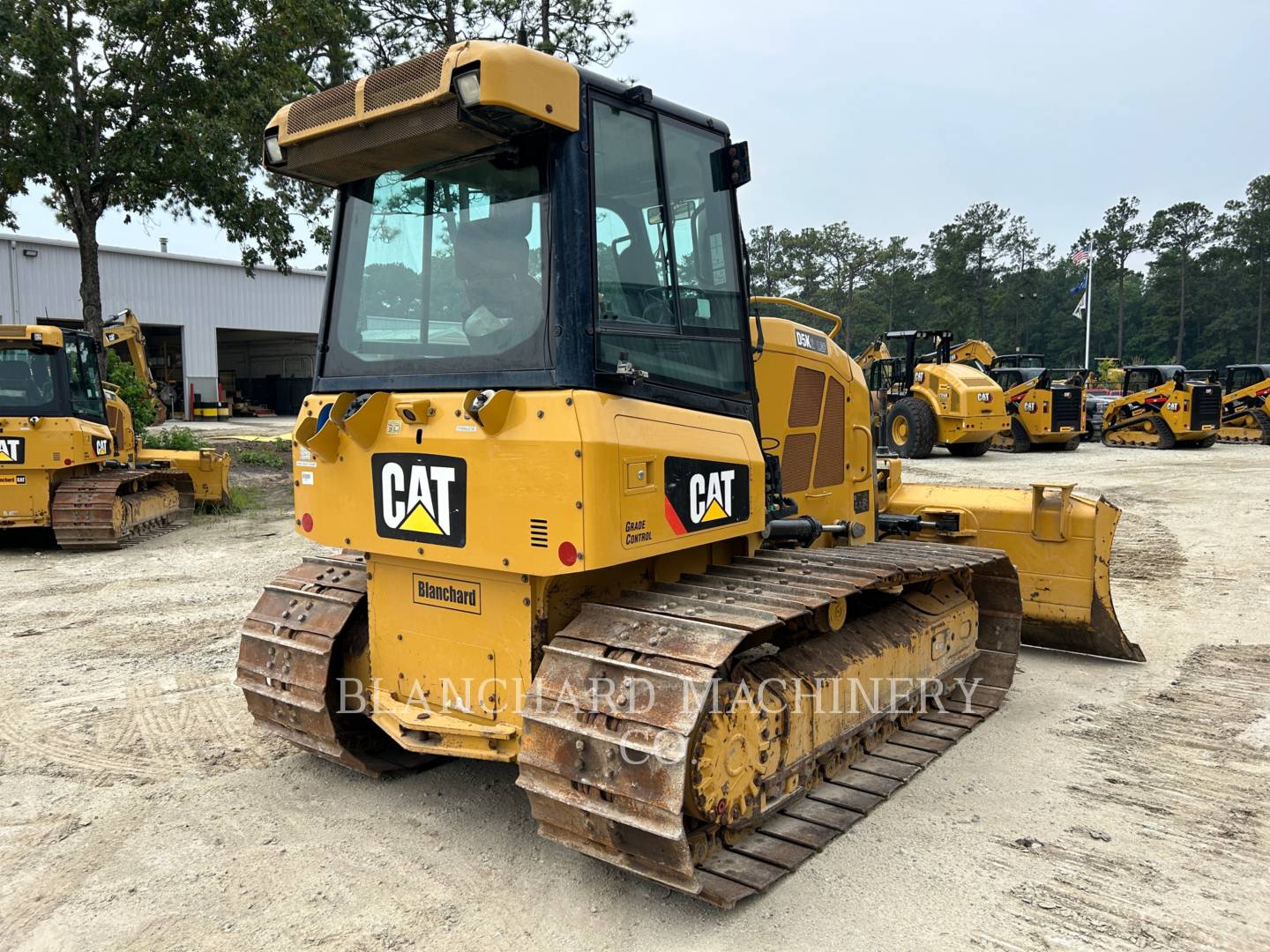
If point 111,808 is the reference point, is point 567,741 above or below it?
above

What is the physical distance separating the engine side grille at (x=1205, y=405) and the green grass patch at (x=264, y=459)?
20238 millimetres

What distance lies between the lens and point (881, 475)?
6.77 meters

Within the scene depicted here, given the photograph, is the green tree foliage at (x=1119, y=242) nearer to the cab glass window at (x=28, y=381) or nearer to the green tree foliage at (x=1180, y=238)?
the green tree foliage at (x=1180, y=238)

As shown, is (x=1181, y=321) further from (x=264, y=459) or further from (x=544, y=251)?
(x=544, y=251)

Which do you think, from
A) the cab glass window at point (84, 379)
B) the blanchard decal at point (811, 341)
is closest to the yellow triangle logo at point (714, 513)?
the blanchard decal at point (811, 341)

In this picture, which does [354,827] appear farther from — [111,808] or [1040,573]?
[1040,573]

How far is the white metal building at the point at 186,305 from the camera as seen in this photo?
94.3ft

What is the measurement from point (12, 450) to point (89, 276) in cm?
836

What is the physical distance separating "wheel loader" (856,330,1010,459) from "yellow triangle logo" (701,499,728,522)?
1635 cm

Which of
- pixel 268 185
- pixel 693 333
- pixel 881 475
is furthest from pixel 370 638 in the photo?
pixel 268 185

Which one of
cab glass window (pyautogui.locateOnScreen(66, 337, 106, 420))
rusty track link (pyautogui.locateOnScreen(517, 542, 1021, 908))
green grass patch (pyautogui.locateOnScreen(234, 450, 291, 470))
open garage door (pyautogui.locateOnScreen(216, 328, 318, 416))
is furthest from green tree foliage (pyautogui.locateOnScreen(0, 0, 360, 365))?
open garage door (pyautogui.locateOnScreen(216, 328, 318, 416))

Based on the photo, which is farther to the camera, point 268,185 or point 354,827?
point 268,185

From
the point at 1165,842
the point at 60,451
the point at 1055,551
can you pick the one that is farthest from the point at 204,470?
the point at 1165,842

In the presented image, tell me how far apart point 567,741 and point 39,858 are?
7.35 ft
